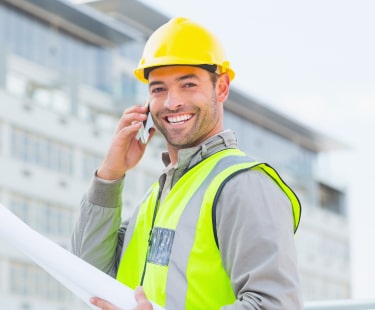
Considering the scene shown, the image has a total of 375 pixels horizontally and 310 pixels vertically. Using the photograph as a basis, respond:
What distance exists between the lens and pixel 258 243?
1689mm

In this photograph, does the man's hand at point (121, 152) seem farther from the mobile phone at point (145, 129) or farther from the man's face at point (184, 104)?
the man's face at point (184, 104)

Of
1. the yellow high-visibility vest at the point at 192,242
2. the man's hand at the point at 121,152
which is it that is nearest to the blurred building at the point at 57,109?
the man's hand at the point at 121,152

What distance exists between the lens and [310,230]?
51594mm

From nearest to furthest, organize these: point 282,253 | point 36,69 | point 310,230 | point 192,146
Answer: point 282,253
point 192,146
point 36,69
point 310,230

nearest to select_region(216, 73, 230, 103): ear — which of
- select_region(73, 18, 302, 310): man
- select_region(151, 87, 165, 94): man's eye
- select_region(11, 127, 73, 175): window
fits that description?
select_region(73, 18, 302, 310): man

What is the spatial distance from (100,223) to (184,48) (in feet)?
1.53

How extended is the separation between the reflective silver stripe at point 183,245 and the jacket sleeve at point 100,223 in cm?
33

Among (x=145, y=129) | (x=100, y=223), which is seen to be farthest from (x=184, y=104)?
(x=100, y=223)

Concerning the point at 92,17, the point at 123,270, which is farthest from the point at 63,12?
the point at 123,270

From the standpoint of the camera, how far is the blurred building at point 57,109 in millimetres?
36156

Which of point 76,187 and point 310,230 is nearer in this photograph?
point 76,187

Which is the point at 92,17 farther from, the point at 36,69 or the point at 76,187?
the point at 76,187

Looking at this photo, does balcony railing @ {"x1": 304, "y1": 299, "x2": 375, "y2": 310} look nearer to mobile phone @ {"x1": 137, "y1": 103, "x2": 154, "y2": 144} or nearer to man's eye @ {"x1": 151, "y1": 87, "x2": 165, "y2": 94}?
mobile phone @ {"x1": 137, "y1": 103, "x2": 154, "y2": 144}

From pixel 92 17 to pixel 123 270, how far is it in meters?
38.4
